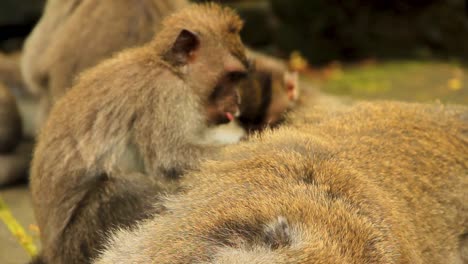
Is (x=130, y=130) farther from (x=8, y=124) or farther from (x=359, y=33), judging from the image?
(x=359, y=33)

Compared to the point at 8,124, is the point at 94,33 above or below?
above

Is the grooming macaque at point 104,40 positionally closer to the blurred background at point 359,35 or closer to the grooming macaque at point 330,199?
the grooming macaque at point 330,199

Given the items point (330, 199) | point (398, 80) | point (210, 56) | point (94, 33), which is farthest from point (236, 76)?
point (398, 80)

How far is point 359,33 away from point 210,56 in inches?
324

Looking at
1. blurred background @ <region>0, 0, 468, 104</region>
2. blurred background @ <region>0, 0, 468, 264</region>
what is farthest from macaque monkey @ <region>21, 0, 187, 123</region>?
blurred background @ <region>0, 0, 468, 104</region>

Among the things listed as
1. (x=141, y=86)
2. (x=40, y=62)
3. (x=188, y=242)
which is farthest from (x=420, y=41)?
(x=188, y=242)

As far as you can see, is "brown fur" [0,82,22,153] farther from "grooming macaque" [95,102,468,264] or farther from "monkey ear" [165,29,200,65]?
"grooming macaque" [95,102,468,264]

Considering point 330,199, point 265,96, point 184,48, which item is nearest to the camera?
point 330,199

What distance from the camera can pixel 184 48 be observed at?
4660 mm

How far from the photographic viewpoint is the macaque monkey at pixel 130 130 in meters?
4.13

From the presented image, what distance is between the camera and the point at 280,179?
116 inches

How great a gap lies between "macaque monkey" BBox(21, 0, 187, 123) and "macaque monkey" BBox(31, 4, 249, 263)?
1055 mm

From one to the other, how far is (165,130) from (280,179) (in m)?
1.56

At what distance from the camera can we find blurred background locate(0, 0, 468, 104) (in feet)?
39.8
